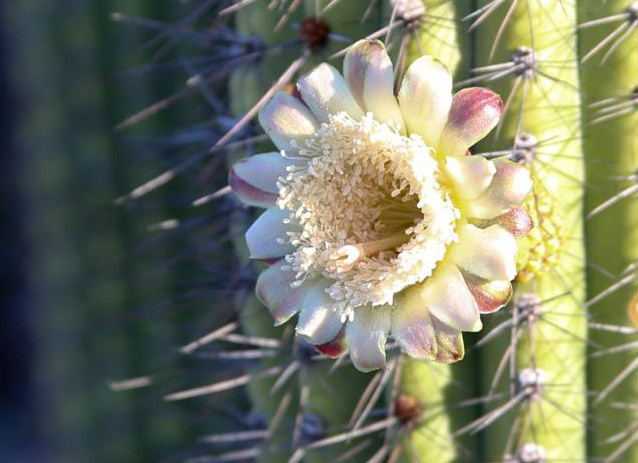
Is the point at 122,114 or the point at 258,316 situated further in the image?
the point at 122,114

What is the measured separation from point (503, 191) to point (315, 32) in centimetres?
43

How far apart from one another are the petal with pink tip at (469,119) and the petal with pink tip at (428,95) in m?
0.01

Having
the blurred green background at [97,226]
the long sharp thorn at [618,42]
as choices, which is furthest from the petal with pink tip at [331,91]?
the blurred green background at [97,226]

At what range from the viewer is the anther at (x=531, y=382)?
49.2 inches

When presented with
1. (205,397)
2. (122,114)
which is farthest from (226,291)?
(122,114)

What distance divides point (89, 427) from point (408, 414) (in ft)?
4.71

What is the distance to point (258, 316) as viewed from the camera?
153cm

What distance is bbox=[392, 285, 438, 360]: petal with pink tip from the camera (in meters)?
Result: 1.04

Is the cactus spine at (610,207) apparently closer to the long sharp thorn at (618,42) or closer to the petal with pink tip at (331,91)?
the long sharp thorn at (618,42)

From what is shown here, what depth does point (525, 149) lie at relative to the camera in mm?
1184

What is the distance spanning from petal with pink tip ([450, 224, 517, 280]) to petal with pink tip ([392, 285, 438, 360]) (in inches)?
2.4

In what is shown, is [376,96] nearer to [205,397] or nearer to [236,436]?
[236,436]

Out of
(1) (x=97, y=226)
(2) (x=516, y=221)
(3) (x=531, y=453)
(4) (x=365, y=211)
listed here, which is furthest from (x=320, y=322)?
(1) (x=97, y=226)

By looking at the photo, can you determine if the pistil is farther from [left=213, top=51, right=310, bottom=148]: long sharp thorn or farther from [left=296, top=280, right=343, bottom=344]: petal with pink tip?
[left=213, top=51, right=310, bottom=148]: long sharp thorn
